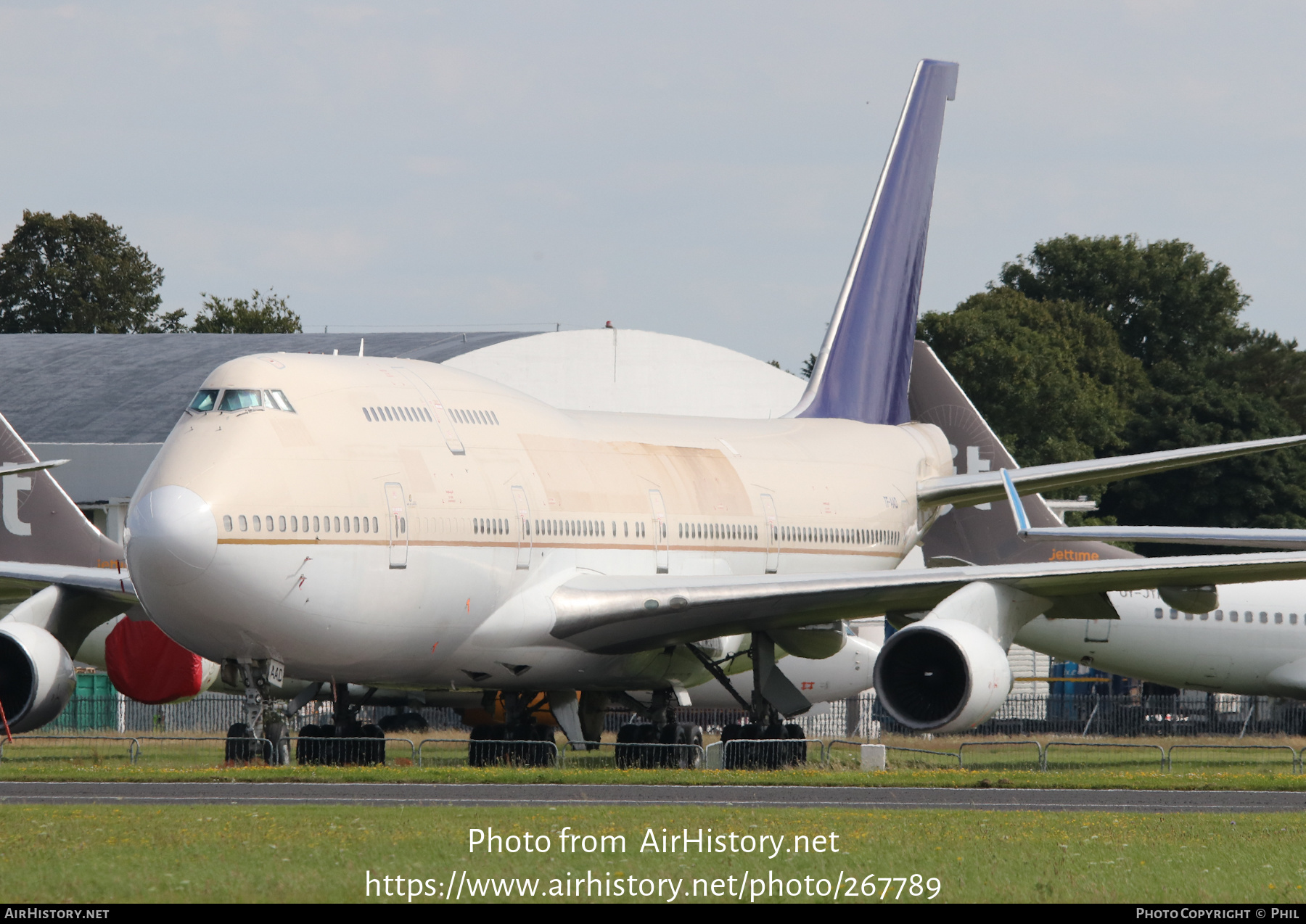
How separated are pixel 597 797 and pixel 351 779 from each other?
11.6 feet

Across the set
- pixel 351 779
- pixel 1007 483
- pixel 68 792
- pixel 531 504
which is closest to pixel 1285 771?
pixel 1007 483

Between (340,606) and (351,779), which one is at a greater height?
(340,606)

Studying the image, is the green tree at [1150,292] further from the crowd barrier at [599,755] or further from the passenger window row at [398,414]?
the passenger window row at [398,414]

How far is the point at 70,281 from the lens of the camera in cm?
9356

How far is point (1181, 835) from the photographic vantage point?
16047 millimetres

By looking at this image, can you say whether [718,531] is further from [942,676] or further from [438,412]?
[942,676]

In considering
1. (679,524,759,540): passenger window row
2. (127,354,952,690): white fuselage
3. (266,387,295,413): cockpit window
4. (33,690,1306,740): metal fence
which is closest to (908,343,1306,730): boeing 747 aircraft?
(33,690,1306,740): metal fence

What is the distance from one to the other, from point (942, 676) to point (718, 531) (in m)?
6.48

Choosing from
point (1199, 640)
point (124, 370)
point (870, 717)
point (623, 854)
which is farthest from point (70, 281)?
point (623, 854)

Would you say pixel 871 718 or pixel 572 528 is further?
pixel 871 718

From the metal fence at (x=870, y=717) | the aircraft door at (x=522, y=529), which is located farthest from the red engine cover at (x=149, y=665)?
the metal fence at (x=870, y=717)

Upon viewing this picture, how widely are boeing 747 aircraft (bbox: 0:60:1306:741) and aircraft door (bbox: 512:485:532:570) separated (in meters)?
0.03
